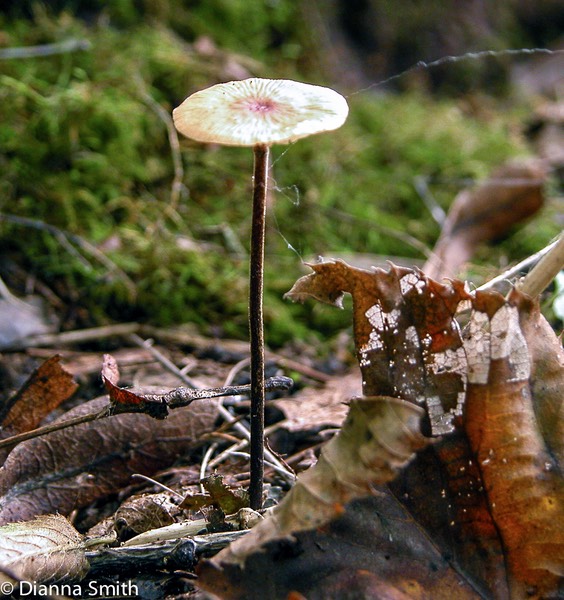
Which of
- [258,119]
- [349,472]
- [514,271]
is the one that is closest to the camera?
[349,472]

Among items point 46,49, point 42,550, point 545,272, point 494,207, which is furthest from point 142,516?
point 494,207

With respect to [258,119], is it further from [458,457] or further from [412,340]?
[458,457]

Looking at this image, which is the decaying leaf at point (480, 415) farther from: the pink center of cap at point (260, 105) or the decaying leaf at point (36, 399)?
the decaying leaf at point (36, 399)

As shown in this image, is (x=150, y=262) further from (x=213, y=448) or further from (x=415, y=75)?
(x=415, y=75)

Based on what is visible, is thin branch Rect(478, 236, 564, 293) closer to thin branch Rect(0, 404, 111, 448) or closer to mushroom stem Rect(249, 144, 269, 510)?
mushroom stem Rect(249, 144, 269, 510)

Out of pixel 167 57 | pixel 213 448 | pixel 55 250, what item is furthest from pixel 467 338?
pixel 167 57

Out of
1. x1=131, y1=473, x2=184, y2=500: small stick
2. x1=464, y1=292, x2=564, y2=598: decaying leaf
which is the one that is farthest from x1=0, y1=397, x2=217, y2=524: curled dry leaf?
x1=464, y1=292, x2=564, y2=598: decaying leaf

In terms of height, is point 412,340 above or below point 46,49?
below
